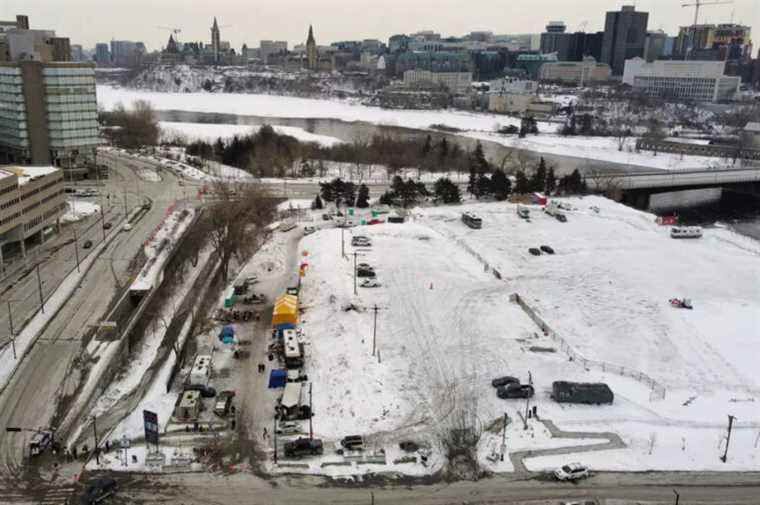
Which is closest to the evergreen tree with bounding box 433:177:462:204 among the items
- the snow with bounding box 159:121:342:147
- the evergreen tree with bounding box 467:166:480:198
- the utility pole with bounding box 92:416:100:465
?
the evergreen tree with bounding box 467:166:480:198

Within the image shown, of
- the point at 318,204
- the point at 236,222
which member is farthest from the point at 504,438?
the point at 318,204

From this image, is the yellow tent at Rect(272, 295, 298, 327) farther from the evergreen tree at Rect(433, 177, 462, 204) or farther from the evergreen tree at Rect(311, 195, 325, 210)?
the evergreen tree at Rect(433, 177, 462, 204)

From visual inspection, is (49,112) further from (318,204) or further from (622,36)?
(622,36)

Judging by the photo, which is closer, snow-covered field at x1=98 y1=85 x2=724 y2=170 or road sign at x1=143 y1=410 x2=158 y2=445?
road sign at x1=143 y1=410 x2=158 y2=445

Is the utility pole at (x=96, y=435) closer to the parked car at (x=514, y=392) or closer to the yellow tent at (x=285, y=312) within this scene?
the yellow tent at (x=285, y=312)

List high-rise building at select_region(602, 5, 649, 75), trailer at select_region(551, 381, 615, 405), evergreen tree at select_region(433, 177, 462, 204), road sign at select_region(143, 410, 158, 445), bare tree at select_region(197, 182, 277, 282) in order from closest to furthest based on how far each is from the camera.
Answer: road sign at select_region(143, 410, 158, 445)
trailer at select_region(551, 381, 615, 405)
bare tree at select_region(197, 182, 277, 282)
evergreen tree at select_region(433, 177, 462, 204)
high-rise building at select_region(602, 5, 649, 75)

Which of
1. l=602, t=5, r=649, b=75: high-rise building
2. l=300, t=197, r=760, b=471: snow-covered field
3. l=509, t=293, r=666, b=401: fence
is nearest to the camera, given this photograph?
l=300, t=197, r=760, b=471: snow-covered field
